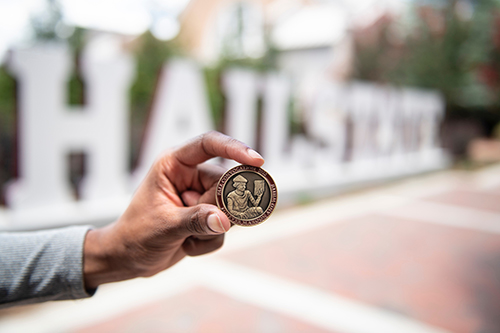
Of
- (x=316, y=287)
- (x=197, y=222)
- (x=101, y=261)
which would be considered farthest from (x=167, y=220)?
(x=316, y=287)

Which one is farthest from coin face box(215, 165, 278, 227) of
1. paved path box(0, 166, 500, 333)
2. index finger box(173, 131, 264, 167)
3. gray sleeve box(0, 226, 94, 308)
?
paved path box(0, 166, 500, 333)

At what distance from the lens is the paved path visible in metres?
3.79

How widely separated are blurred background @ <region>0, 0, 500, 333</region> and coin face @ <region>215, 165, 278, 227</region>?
264cm

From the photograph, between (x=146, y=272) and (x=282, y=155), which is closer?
(x=146, y=272)

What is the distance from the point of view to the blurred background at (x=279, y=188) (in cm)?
404

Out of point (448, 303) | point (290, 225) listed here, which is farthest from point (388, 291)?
point (290, 225)

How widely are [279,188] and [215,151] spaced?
292 inches

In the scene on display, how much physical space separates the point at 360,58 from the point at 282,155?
46.1ft

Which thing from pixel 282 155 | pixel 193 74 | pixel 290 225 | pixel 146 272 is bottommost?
pixel 290 225

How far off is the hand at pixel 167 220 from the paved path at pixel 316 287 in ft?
7.92

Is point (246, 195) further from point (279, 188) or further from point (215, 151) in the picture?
point (279, 188)

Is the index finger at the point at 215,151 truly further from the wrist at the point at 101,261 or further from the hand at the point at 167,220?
the wrist at the point at 101,261

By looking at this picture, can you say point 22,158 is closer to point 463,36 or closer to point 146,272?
point 146,272

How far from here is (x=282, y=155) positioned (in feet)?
30.0
